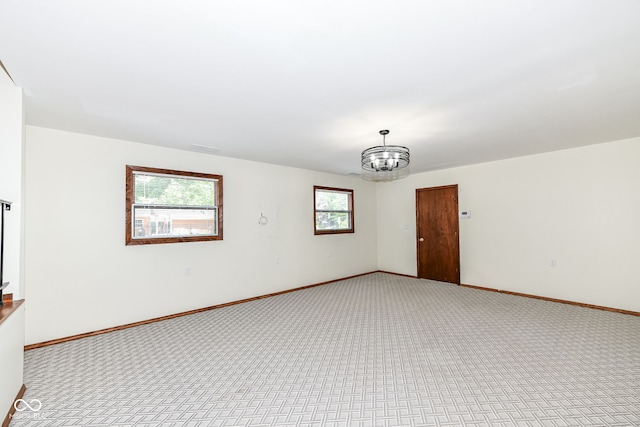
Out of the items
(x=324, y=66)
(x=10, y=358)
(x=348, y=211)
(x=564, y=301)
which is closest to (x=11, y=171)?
(x=10, y=358)

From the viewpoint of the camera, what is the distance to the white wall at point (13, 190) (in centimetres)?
215

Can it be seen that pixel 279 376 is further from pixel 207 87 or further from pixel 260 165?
pixel 260 165

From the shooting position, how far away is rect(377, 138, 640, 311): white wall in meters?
4.04

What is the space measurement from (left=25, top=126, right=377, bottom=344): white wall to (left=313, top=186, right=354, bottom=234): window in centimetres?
61

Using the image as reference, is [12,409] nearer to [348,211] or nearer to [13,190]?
[13,190]

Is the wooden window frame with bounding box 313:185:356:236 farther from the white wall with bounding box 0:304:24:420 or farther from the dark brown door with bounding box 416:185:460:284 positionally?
the white wall with bounding box 0:304:24:420

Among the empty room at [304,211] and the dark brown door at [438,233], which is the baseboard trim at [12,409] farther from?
the dark brown door at [438,233]

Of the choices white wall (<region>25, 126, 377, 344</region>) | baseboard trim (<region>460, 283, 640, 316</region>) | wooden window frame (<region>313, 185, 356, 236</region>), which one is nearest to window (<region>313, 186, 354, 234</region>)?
wooden window frame (<region>313, 185, 356, 236</region>)

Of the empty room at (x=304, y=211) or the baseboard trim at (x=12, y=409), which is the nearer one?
the empty room at (x=304, y=211)

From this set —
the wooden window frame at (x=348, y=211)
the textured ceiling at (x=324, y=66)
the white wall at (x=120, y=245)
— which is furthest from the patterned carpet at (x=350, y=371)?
the textured ceiling at (x=324, y=66)

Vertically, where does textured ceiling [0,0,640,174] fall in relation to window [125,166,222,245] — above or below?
above

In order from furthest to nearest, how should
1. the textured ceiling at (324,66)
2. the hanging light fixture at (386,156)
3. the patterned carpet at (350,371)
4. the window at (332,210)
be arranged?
the window at (332,210) < the hanging light fixture at (386,156) < the patterned carpet at (350,371) < the textured ceiling at (324,66)

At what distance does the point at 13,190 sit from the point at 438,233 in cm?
622

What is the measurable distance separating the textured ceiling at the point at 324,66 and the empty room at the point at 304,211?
0.06 ft
